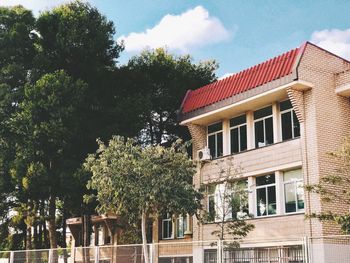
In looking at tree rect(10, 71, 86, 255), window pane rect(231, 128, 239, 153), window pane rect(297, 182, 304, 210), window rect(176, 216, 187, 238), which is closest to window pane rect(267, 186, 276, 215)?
window pane rect(297, 182, 304, 210)

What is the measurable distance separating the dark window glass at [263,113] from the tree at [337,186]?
3764 mm

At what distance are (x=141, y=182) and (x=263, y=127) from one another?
6.77 m

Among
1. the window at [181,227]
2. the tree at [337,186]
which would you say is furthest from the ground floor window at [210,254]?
the tree at [337,186]

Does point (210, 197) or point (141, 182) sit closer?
point (141, 182)

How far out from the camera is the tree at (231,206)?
21703mm

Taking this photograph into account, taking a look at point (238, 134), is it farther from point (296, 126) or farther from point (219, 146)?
point (296, 126)

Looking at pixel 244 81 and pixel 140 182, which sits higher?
pixel 244 81

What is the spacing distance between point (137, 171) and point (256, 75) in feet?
23.5

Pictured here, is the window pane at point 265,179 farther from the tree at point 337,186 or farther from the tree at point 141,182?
the tree at point 141,182

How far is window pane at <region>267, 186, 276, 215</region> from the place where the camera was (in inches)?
897

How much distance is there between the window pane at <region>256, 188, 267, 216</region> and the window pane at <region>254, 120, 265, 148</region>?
205 centimetres

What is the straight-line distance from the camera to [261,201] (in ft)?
Answer: 77.5

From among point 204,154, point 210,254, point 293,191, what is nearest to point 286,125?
point 293,191

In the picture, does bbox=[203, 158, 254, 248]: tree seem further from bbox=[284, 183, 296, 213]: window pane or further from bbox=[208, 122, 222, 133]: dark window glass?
bbox=[208, 122, 222, 133]: dark window glass
